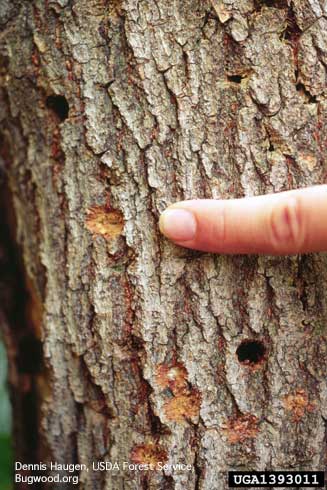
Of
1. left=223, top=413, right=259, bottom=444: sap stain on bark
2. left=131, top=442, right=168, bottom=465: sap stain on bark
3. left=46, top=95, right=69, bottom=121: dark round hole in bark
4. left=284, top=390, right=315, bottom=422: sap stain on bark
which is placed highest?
left=46, top=95, right=69, bottom=121: dark round hole in bark

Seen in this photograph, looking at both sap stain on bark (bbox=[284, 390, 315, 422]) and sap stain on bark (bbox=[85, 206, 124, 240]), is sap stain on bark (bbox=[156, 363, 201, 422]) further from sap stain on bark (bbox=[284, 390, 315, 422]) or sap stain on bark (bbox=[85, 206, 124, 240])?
sap stain on bark (bbox=[85, 206, 124, 240])

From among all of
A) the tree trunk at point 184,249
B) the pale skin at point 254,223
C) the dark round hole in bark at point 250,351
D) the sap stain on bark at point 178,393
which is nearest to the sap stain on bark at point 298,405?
the tree trunk at point 184,249

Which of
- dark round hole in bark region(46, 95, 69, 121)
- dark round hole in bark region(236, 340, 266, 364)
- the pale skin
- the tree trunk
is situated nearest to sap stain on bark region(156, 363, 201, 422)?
the tree trunk

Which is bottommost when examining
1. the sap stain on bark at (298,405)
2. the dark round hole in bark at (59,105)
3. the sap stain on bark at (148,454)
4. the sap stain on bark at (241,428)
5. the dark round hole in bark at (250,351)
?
the sap stain on bark at (148,454)

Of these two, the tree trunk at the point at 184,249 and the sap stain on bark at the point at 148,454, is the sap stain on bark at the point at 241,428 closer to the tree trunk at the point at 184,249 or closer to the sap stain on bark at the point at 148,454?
the tree trunk at the point at 184,249

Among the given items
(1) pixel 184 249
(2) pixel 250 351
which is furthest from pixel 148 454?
(1) pixel 184 249

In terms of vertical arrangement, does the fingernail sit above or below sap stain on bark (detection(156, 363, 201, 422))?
above
